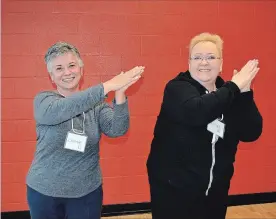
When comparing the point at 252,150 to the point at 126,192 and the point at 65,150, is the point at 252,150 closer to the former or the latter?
the point at 126,192

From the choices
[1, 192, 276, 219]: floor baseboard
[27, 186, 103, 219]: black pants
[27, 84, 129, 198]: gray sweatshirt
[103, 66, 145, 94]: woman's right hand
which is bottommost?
[1, 192, 276, 219]: floor baseboard

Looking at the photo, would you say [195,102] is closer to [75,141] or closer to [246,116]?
[246,116]

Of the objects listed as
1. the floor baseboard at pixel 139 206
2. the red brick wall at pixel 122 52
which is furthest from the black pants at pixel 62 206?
the floor baseboard at pixel 139 206

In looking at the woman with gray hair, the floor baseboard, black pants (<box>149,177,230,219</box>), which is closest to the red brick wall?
the floor baseboard

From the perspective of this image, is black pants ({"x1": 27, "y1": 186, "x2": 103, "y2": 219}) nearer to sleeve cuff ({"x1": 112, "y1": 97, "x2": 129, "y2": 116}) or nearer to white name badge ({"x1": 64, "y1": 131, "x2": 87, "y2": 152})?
white name badge ({"x1": 64, "y1": 131, "x2": 87, "y2": 152})

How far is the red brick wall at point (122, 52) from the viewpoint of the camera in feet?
9.07

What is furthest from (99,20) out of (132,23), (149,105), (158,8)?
(149,105)

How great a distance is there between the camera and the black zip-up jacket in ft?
4.67

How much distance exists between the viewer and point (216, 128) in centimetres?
148

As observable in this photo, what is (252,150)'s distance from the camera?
3217mm

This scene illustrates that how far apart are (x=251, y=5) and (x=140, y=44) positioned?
3.76ft

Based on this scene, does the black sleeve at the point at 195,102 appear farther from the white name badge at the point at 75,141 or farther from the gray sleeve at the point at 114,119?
the white name badge at the point at 75,141

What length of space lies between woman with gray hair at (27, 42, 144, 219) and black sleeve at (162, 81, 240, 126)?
20cm

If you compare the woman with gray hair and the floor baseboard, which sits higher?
the woman with gray hair
